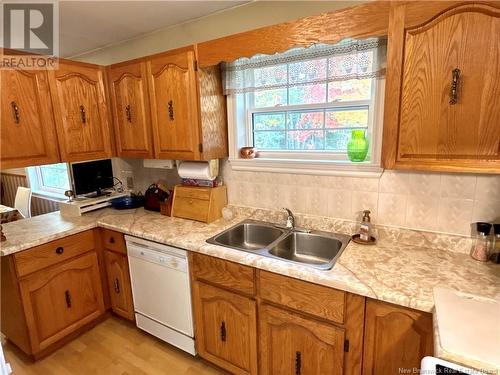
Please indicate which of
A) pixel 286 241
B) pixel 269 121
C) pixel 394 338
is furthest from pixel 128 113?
pixel 394 338

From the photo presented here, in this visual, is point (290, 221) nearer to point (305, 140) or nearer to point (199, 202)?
point (305, 140)

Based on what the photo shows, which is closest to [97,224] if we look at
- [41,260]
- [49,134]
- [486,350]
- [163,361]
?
[41,260]

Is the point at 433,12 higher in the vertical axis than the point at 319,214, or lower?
higher

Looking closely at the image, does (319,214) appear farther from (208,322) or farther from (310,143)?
(208,322)

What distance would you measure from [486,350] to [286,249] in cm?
103

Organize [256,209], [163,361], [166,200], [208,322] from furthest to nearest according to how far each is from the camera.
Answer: [166,200], [256,209], [163,361], [208,322]

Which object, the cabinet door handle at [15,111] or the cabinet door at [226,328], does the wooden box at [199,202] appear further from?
the cabinet door handle at [15,111]

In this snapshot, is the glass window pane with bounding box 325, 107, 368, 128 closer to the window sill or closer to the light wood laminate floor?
the window sill

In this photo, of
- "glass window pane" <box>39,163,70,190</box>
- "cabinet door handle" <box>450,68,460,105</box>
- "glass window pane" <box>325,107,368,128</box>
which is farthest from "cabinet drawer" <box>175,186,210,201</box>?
"glass window pane" <box>39,163,70,190</box>

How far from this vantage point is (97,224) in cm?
203

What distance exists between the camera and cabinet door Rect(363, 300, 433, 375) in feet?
3.48

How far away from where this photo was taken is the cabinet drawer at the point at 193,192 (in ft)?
6.46

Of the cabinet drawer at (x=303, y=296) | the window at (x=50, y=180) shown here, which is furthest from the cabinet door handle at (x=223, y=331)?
the window at (x=50, y=180)

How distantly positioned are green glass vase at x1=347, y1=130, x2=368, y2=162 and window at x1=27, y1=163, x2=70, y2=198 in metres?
3.43
